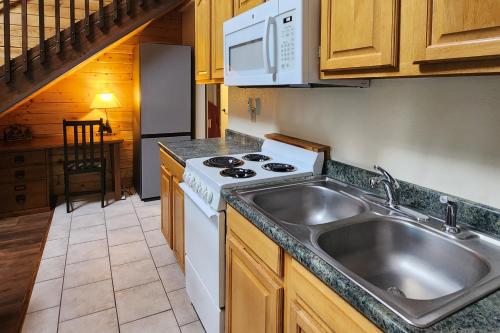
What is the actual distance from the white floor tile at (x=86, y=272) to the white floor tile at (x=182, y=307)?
58 centimetres

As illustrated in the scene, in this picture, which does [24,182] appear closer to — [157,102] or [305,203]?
[157,102]

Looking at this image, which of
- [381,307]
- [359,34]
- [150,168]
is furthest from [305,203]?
[150,168]

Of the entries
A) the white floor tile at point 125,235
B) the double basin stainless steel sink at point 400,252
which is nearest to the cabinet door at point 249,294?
the double basin stainless steel sink at point 400,252

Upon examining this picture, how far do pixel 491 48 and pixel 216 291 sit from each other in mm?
1470

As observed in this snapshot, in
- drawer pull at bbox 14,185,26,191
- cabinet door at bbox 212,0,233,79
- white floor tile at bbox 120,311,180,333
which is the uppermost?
cabinet door at bbox 212,0,233,79

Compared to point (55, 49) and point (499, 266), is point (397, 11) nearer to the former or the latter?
point (499, 266)

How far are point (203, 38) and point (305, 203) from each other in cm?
167

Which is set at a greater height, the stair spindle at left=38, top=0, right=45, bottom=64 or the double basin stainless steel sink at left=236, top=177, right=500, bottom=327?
the stair spindle at left=38, top=0, right=45, bottom=64

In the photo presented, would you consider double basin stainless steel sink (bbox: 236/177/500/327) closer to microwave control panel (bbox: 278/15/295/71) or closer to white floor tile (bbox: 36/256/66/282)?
microwave control panel (bbox: 278/15/295/71)

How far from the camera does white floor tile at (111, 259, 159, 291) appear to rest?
2.54 meters

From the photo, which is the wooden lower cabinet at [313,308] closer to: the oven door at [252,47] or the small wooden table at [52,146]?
the oven door at [252,47]

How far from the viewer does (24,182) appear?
12.6 feet

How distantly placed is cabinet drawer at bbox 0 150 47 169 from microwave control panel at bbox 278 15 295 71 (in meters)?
3.32

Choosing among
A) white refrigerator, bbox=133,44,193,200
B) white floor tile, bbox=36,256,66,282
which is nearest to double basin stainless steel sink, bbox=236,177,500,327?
white floor tile, bbox=36,256,66,282
